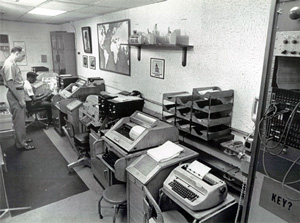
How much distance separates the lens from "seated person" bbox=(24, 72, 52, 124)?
4.73 metres

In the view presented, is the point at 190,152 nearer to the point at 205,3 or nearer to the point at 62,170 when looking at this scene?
the point at 205,3

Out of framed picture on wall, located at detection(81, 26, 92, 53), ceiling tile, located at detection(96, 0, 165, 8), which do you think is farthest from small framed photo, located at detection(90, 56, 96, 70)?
ceiling tile, located at detection(96, 0, 165, 8)

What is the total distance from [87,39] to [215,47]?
3.44 m

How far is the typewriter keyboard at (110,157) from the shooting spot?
93.7 inches

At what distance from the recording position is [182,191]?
67.9 inches

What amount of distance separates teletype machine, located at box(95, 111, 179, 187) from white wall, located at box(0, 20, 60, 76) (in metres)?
5.27

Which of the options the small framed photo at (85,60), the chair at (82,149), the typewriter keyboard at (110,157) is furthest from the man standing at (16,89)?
the typewriter keyboard at (110,157)

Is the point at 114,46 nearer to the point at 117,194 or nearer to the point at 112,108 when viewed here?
the point at 112,108

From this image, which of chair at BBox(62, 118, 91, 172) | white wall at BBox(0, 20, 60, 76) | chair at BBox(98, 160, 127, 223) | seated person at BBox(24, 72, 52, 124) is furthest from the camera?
white wall at BBox(0, 20, 60, 76)

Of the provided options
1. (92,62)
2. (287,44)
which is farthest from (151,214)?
(92,62)

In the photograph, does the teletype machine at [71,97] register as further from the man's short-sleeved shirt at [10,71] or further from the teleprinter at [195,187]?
the teleprinter at [195,187]

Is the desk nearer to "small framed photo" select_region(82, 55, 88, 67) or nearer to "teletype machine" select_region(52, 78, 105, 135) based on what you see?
"teletype machine" select_region(52, 78, 105, 135)

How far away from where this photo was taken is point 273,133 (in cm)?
143

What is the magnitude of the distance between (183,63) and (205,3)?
0.65 meters
